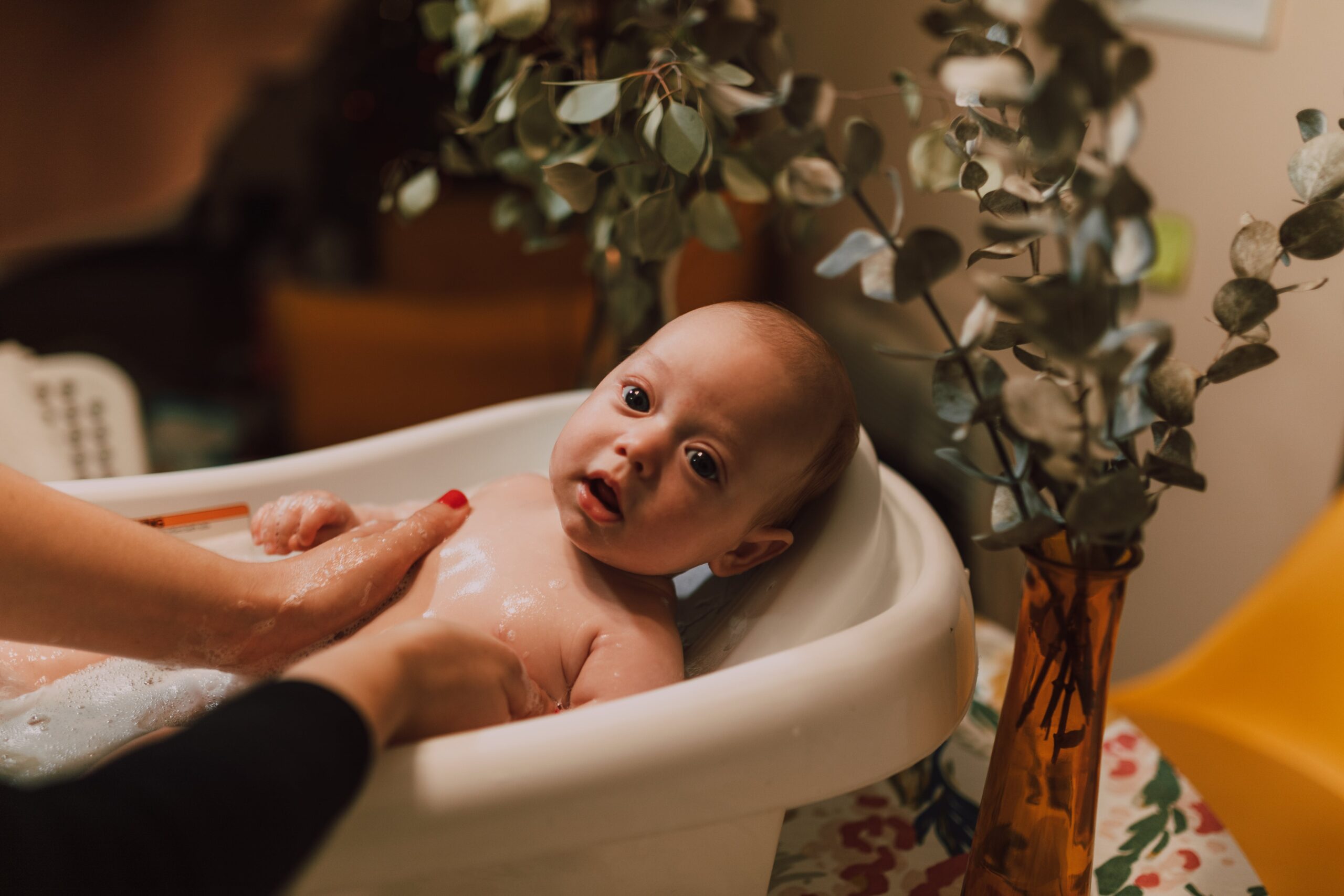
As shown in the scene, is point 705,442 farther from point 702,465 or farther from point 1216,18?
point 1216,18

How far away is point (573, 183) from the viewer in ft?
3.22

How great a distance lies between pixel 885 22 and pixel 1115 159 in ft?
5.29

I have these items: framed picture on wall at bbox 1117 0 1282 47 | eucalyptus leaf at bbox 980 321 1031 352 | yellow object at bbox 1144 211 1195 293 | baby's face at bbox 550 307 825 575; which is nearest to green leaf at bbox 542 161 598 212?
baby's face at bbox 550 307 825 575

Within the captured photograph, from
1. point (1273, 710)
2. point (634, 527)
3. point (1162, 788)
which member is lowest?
point (1273, 710)

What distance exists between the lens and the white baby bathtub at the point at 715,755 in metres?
0.57

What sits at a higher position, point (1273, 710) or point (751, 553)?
point (751, 553)

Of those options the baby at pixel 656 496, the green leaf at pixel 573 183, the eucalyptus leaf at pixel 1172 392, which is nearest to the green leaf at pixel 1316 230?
the eucalyptus leaf at pixel 1172 392

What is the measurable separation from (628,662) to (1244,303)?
518 mm

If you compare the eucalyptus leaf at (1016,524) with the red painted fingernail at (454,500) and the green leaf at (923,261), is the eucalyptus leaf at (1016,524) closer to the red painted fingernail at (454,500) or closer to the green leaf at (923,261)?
the green leaf at (923,261)

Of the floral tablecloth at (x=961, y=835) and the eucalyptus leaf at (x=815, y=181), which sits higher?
the eucalyptus leaf at (x=815, y=181)

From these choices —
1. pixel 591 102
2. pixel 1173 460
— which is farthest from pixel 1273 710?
pixel 591 102

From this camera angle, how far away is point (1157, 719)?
4.30 ft

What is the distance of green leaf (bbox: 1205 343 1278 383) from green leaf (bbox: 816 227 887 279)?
25 centimetres

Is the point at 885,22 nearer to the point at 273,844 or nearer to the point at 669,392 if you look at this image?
the point at 669,392
